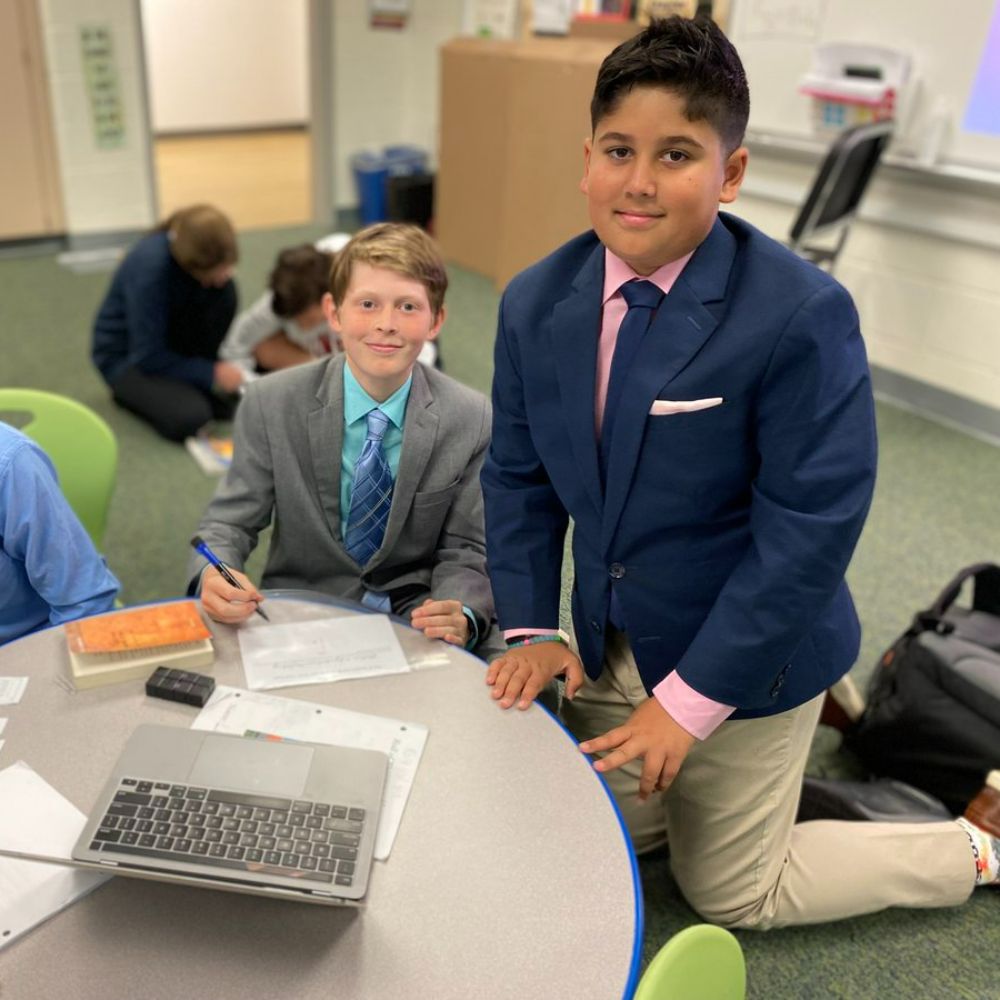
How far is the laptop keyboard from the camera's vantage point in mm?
824

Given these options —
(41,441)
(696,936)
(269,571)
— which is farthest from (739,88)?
(41,441)

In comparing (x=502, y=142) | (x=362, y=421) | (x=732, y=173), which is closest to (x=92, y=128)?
(x=502, y=142)

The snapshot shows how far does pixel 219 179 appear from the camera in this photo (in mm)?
6941

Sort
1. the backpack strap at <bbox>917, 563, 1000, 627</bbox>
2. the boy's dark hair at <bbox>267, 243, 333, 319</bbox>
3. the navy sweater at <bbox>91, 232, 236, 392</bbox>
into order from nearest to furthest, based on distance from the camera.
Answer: the backpack strap at <bbox>917, 563, 1000, 627</bbox> < the boy's dark hair at <bbox>267, 243, 333, 319</bbox> < the navy sweater at <bbox>91, 232, 236, 392</bbox>

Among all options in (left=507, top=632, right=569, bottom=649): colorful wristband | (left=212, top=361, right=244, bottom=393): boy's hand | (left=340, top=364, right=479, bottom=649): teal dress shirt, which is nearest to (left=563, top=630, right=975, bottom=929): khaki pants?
(left=507, top=632, right=569, bottom=649): colorful wristband

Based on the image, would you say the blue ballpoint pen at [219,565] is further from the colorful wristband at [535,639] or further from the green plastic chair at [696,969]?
the green plastic chair at [696,969]

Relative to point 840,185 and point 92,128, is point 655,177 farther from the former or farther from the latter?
point 92,128

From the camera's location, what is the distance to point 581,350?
1.07m

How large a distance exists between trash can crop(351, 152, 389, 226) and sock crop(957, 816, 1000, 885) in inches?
196

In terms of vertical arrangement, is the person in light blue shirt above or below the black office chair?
below

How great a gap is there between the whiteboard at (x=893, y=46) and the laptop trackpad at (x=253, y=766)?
2.60 m

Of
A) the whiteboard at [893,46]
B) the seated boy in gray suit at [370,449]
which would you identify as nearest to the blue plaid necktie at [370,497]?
the seated boy in gray suit at [370,449]

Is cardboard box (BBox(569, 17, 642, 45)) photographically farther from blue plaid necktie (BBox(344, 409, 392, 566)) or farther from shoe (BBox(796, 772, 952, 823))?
shoe (BBox(796, 772, 952, 823))

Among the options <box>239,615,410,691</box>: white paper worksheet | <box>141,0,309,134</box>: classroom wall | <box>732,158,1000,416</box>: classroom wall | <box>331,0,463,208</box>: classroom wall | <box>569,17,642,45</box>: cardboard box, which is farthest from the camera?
<box>141,0,309,134</box>: classroom wall
